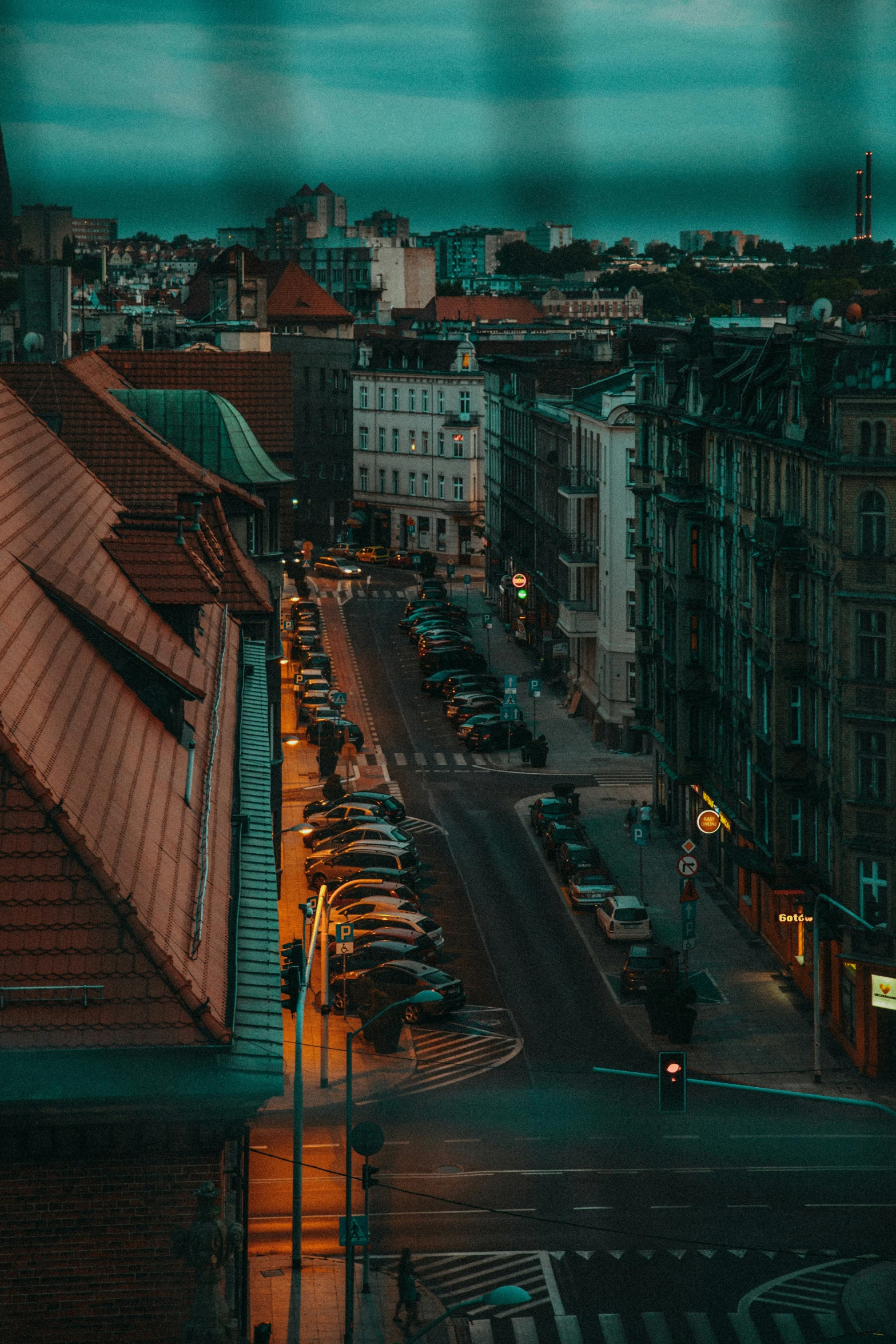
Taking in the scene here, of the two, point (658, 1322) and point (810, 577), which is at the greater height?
point (810, 577)

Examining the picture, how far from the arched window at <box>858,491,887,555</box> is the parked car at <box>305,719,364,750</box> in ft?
141

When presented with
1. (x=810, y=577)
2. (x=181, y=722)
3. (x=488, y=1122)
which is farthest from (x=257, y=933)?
(x=810, y=577)

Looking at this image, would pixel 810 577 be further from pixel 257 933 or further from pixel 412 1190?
pixel 257 933

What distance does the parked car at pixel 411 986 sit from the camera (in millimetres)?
54031

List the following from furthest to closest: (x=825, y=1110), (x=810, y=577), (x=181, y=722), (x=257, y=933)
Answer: (x=810, y=577) < (x=825, y=1110) < (x=181, y=722) < (x=257, y=933)

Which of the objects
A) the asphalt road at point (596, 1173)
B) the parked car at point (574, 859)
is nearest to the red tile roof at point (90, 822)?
the asphalt road at point (596, 1173)

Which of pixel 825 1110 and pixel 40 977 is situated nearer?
pixel 40 977

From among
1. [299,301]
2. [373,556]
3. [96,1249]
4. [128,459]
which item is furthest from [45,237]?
[299,301]

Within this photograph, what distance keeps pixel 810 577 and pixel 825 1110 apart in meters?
15.1

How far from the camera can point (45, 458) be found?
127ft

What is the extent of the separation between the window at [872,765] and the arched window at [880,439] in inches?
280

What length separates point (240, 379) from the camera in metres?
86.1

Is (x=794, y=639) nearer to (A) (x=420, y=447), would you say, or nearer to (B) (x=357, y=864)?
(B) (x=357, y=864)

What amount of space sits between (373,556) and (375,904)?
9451cm
